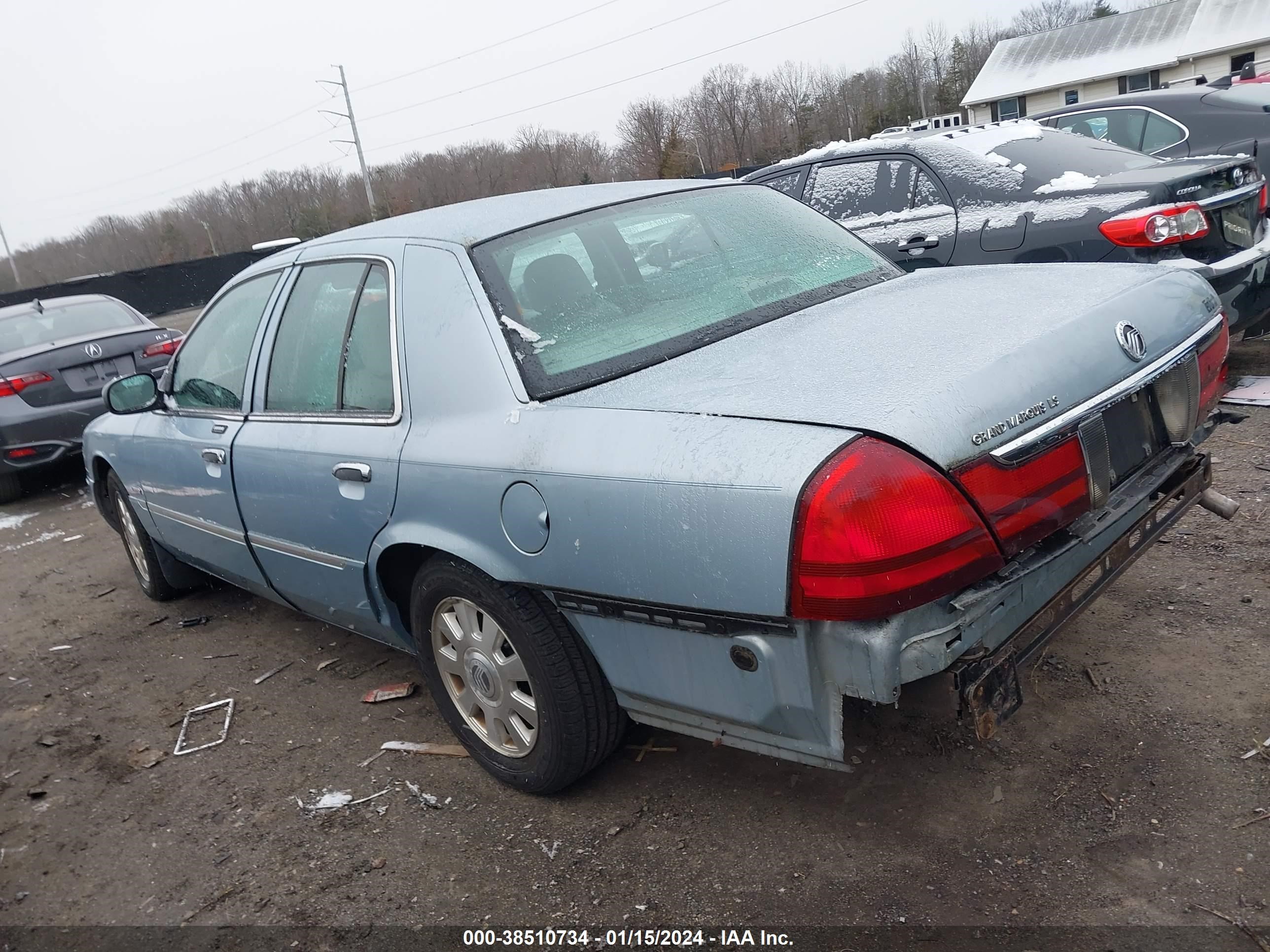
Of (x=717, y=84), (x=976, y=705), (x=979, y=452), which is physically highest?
(x=717, y=84)

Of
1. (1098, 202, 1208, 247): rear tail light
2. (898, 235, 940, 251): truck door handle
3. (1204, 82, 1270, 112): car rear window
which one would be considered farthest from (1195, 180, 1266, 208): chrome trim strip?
(1204, 82, 1270, 112): car rear window

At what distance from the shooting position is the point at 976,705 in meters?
2.03

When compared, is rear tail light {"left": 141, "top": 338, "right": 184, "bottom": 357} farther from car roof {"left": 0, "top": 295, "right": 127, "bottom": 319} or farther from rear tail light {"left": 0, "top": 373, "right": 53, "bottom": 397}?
car roof {"left": 0, "top": 295, "right": 127, "bottom": 319}

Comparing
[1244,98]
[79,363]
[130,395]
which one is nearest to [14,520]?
[79,363]

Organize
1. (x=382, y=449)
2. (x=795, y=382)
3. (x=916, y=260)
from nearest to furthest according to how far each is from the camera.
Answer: (x=795, y=382) < (x=382, y=449) < (x=916, y=260)

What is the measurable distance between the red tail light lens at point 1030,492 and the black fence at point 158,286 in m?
26.4

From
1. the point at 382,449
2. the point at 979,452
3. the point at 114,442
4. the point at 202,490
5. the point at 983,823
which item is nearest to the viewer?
the point at 979,452

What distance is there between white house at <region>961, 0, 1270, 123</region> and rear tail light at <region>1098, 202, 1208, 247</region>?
45132 mm

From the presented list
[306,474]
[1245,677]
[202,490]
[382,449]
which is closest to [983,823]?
[1245,677]

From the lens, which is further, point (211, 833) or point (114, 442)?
point (114, 442)

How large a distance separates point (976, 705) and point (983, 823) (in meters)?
0.62

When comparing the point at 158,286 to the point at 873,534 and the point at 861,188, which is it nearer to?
the point at 861,188

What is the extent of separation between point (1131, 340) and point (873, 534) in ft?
3.35

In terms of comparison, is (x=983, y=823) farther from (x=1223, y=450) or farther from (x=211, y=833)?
(x=1223, y=450)
